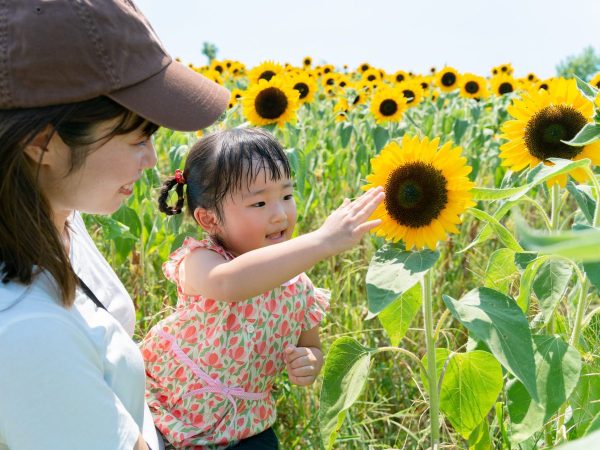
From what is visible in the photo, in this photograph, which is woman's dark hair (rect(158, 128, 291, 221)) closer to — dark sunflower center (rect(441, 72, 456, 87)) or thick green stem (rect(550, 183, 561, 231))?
thick green stem (rect(550, 183, 561, 231))

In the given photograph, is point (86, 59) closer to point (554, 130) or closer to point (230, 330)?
point (230, 330)

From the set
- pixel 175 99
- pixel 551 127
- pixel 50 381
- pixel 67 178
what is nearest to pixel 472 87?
pixel 551 127

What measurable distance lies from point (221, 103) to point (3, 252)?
37 cm

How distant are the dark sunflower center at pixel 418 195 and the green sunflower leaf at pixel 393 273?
48 millimetres

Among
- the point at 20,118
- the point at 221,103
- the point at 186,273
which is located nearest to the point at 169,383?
the point at 186,273

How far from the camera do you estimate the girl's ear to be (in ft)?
4.66

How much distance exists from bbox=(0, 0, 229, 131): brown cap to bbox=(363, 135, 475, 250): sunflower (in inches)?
12.5

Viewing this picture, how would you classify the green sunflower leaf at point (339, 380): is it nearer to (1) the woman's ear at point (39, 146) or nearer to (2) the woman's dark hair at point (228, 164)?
(2) the woman's dark hair at point (228, 164)

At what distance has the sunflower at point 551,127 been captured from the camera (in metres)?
A: 1.31

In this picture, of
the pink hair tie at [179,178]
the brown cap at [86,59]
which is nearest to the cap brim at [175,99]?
the brown cap at [86,59]

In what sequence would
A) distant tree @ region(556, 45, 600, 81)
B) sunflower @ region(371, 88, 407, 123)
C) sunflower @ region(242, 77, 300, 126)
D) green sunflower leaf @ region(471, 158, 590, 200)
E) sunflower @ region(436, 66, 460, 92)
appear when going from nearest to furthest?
1. green sunflower leaf @ region(471, 158, 590, 200)
2. sunflower @ region(242, 77, 300, 126)
3. sunflower @ region(371, 88, 407, 123)
4. sunflower @ region(436, 66, 460, 92)
5. distant tree @ region(556, 45, 600, 81)

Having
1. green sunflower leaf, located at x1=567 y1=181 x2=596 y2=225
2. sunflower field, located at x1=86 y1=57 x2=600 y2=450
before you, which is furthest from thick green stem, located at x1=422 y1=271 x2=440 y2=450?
green sunflower leaf, located at x1=567 y1=181 x2=596 y2=225

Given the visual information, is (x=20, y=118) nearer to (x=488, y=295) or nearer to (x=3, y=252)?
(x=3, y=252)

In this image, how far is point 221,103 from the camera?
1.04 m
